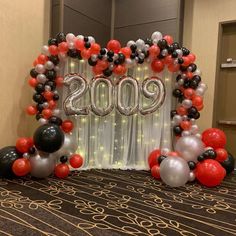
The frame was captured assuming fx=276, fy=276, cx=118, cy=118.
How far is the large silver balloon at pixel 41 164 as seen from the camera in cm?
314

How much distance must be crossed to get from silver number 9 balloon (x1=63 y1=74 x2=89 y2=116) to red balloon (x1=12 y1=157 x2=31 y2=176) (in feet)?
2.89

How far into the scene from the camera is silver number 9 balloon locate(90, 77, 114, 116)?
12.2ft

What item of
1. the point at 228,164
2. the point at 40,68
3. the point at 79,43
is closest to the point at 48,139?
the point at 40,68

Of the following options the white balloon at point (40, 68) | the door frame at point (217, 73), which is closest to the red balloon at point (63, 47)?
→ the white balloon at point (40, 68)

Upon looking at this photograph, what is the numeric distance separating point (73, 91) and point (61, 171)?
1050 mm

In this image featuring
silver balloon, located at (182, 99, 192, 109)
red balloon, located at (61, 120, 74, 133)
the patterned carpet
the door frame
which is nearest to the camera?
the patterned carpet

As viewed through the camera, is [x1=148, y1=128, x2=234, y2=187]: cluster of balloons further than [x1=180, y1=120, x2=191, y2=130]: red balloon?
No

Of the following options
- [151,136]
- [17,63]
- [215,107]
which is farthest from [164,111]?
[17,63]

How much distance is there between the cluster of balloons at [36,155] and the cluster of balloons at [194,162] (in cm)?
122

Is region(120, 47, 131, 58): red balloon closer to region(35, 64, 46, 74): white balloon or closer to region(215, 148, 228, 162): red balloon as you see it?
region(35, 64, 46, 74): white balloon

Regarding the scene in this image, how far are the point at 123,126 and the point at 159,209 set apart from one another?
1.69 meters

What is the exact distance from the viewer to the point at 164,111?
13.1ft

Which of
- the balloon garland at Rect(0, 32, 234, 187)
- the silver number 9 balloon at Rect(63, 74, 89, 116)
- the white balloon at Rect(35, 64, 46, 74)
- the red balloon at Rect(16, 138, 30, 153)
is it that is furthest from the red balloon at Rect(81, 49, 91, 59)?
the red balloon at Rect(16, 138, 30, 153)

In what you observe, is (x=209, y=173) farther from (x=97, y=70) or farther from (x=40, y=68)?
(x=40, y=68)
